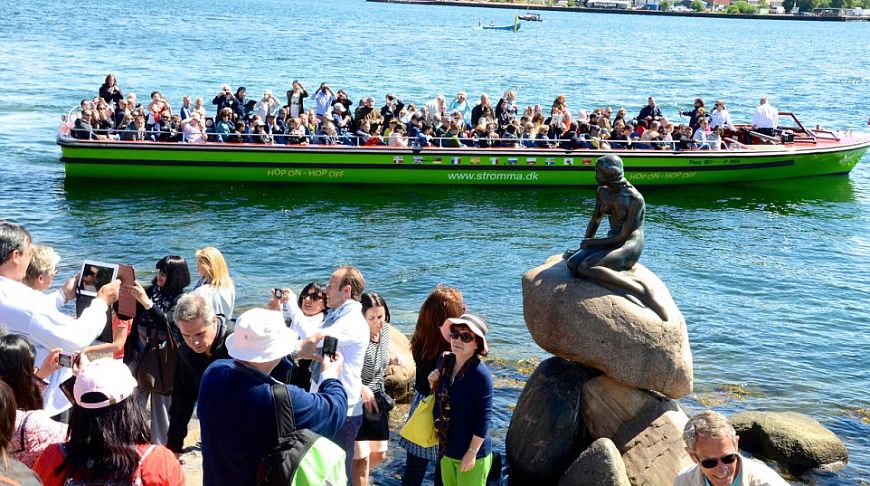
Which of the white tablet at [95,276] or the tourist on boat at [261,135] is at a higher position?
the white tablet at [95,276]

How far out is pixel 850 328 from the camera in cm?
1595

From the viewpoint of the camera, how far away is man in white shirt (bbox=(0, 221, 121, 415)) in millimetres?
→ 6000

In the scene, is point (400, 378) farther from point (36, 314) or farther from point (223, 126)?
point (223, 126)

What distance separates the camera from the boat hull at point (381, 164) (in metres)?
22.9

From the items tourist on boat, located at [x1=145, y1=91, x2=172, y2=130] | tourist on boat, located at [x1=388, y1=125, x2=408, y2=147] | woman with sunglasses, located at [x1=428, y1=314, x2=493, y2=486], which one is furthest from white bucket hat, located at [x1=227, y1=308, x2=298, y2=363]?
tourist on boat, located at [x1=145, y1=91, x2=172, y2=130]

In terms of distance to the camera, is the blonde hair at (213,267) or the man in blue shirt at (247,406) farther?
the blonde hair at (213,267)

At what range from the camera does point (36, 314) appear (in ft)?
19.7

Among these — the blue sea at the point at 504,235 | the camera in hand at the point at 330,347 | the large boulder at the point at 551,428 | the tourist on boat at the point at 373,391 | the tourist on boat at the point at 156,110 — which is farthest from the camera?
the tourist on boat at the point at 156,110

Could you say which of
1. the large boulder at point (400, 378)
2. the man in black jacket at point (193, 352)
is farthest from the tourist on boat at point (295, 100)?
the man in black jacket at point (193, 352)

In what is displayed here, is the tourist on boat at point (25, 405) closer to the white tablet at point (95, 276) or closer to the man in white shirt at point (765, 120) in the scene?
the white tablet at point (95, 276)

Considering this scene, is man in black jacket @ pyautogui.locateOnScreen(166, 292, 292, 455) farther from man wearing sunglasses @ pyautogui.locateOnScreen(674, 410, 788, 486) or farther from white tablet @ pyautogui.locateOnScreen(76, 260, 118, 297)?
man wearing sunglasses @ pyautogui.locateOnScreen(674, 410, 788, 486)

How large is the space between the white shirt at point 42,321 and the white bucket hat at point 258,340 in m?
1.43

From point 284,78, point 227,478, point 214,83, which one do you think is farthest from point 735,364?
point 284,78

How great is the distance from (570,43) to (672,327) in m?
82.8
